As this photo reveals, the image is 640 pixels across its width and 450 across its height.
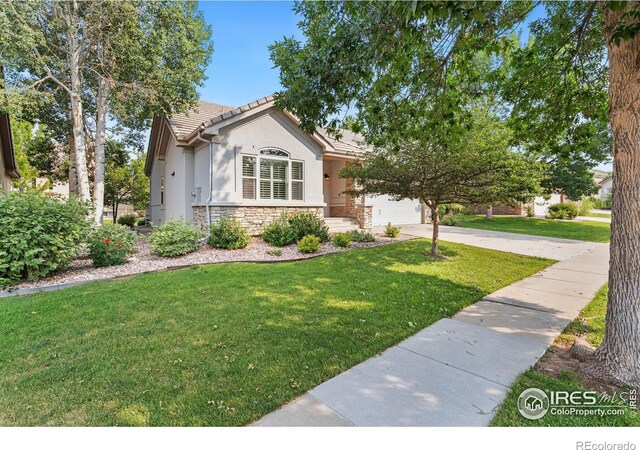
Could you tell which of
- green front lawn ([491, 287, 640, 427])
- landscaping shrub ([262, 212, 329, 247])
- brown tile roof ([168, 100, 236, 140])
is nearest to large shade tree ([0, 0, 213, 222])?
brown tile roof ([168, 100, 236, 140])

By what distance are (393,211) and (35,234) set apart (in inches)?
598

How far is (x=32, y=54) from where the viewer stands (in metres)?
9.33

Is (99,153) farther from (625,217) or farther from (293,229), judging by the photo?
(625,217)

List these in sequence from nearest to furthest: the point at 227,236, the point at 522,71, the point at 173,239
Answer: the point at 522,71 → the point at 173,239 → the point at 227,236

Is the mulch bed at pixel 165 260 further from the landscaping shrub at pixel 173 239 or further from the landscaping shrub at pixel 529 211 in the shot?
the landscaping shrub at pixel 529 211

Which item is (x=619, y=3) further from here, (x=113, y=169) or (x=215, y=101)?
(x=113, y=169)

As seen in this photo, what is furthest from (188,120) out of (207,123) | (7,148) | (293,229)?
(7,148)

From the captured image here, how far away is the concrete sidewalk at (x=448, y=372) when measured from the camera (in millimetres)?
2441

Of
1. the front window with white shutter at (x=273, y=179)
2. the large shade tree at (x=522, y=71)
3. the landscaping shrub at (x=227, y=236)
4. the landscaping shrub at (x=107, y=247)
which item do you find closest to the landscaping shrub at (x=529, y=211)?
the front window with white shutter at (x=273, y=179)

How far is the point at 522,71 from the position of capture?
552 cm

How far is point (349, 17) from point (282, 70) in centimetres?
118

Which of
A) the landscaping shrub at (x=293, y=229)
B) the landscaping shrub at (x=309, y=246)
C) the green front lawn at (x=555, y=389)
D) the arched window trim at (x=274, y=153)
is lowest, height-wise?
the green front lawn at (x=555, y=389)

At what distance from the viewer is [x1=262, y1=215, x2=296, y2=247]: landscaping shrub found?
34.2 feet

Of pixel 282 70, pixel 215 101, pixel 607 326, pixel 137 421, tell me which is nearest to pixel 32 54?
pixel 215 101
